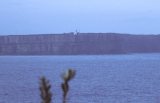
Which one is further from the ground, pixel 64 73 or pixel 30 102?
pixel 64 73

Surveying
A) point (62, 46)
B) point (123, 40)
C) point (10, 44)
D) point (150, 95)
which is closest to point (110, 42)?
point (123, 40)

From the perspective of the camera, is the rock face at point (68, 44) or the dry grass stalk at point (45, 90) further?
the rock face at point (68, 44)

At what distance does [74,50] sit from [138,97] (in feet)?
247

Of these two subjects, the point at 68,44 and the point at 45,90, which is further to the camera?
the point at 68,44

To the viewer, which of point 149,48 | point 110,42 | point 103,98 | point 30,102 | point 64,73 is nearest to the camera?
point 64,73

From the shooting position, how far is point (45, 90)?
2475 mm

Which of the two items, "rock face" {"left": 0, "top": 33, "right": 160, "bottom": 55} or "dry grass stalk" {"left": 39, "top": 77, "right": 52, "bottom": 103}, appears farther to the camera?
"rock face" {"left": 0, "top": 33, "right": 160, "bottom": 55}

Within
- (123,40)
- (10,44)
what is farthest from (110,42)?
(10,44)

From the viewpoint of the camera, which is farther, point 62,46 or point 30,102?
point 62,46

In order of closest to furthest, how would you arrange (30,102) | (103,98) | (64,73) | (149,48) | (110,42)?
(64,73) → (30,102) → (103,98) → (110,42) → (149,48)

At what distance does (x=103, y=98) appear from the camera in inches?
985

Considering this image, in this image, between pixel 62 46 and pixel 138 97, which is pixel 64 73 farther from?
pixel 62 46

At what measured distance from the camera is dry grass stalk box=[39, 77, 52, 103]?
2.46 meters

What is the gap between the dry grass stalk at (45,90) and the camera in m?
2.46
